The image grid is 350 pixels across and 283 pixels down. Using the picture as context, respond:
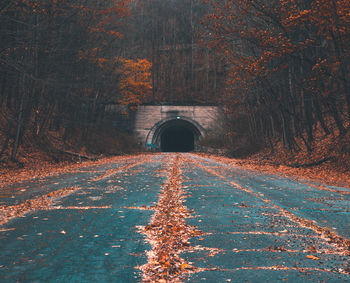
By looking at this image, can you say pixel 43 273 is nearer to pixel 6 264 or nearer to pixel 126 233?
pixel 6 264

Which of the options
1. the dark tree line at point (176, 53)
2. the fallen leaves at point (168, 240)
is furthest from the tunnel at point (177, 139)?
the fallen leaves at point (168, 240)

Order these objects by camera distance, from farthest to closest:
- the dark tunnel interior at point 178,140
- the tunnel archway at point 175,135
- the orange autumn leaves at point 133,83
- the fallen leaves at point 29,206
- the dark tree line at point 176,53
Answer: the dark tunnel interior at point 178,140 → the dark tree line at point 176,53 → the tunnel archway at point 175,135 → the orange autumn leaves at point 133,83 → the fallen leaves at point 29,206

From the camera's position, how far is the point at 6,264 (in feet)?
11.1

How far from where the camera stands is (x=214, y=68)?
59.2 m

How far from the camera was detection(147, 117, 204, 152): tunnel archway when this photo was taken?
2010 inches

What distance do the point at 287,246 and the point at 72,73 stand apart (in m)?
24.3

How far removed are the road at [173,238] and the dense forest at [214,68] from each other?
315 inches

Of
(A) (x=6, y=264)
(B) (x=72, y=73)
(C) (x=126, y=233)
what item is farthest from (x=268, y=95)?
(A) (x=6, y=264)

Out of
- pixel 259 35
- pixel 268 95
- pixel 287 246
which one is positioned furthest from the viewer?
pixel 268 95

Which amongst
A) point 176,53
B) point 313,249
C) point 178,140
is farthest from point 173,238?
point 178,140

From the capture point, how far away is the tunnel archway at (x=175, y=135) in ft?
168

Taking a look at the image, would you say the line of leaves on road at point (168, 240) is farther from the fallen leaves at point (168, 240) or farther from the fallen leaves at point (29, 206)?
the fallen leaves at point (29, 206)

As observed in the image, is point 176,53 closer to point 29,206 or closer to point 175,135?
point 175,135

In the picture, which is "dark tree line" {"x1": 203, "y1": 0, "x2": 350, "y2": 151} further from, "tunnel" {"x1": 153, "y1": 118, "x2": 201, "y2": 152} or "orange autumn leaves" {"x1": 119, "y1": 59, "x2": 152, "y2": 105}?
"tunnel" {"x1": 153, "y1": 118, "x2": 201, "y2": 152}
